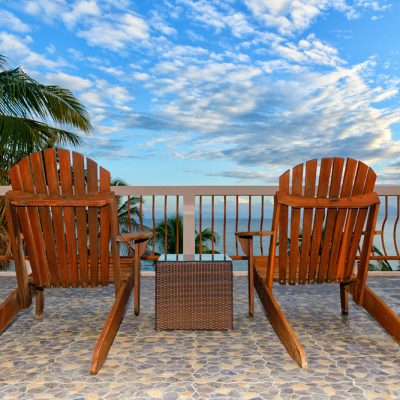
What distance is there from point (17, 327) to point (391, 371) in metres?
2.57

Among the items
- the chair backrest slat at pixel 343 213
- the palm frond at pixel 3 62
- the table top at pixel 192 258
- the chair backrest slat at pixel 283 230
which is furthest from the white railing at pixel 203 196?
the palm frond at pixel 3 62

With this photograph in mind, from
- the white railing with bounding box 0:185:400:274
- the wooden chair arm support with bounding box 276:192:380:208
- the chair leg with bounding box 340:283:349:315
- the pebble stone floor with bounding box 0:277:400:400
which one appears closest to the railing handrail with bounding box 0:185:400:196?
the white railing with bounding box 0:185:400:274

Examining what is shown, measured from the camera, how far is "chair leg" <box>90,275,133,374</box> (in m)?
2.31

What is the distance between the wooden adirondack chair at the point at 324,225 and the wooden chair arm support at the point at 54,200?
109 centimetres

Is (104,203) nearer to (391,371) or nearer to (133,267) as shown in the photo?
(133,267)

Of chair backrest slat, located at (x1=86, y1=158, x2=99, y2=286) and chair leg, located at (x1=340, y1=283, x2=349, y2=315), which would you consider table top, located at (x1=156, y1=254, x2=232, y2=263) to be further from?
chair leg, located at (x1=340, y1=283, x2=349, y2=315)

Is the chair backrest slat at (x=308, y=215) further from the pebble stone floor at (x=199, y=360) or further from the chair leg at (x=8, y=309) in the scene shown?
the chair leg at (x=8, y=309)

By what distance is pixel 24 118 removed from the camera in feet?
34.9

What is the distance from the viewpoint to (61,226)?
9.57 feet

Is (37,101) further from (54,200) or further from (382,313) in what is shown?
(382,313)

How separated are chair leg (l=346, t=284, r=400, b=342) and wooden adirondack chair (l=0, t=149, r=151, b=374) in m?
1.73

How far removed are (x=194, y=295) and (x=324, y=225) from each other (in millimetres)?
1074

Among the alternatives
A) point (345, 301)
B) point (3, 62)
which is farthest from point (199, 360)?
point (3, 62)

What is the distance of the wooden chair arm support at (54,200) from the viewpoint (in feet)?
9.14
